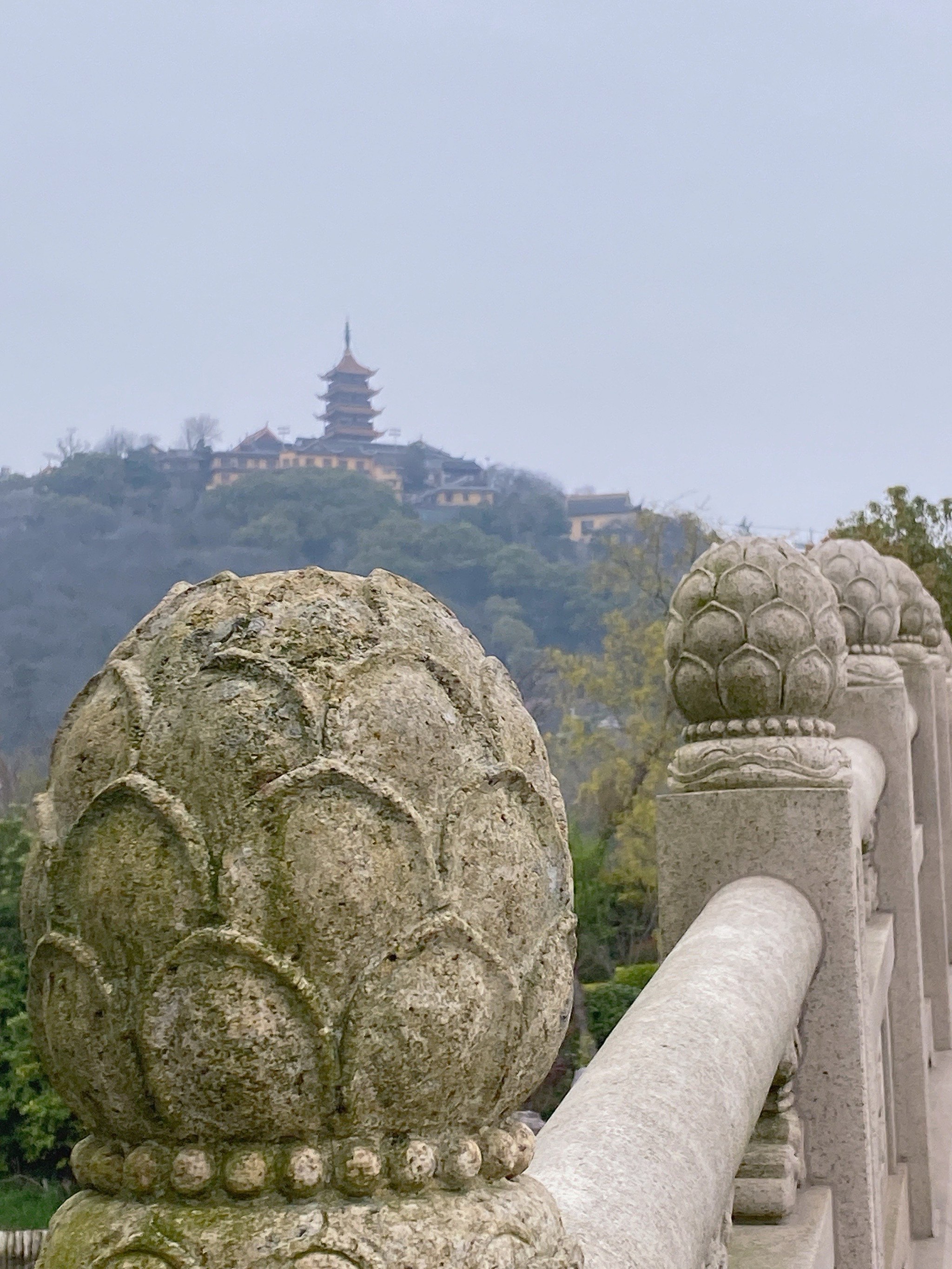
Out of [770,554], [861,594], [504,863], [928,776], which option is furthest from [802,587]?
[928,776]

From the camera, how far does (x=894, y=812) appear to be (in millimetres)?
4680

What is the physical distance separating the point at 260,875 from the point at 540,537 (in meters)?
82.3

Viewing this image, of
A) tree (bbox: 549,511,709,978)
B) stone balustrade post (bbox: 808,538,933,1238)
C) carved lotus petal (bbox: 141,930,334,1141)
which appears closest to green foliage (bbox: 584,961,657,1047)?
tree (bbox: 549,511,709,978)

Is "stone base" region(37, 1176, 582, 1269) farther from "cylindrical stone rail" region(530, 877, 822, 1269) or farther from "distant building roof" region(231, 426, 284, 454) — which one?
"distant building roof" region(231, 426, 284, 454)

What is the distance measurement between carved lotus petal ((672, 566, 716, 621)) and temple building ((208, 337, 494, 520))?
3313 inches

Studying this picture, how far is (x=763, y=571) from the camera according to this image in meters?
3.00

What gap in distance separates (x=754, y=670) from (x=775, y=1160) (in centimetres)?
100

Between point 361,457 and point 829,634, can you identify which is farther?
point 361,457

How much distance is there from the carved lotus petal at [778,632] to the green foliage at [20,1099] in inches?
762

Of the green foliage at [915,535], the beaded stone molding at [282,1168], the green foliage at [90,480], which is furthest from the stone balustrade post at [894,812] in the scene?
the green foliage at [90,480]

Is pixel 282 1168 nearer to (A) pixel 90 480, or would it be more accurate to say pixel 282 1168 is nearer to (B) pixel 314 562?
(B) pixel 314 562

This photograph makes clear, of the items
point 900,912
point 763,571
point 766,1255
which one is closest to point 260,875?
point 766,1255

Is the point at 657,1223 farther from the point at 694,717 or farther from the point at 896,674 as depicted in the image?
the point at 896,674

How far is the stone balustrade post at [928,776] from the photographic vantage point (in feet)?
20.0
